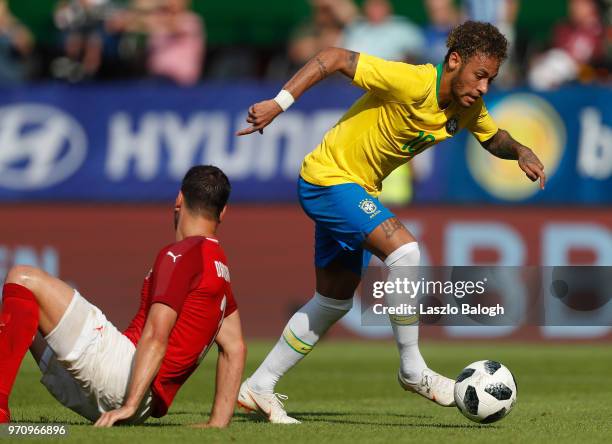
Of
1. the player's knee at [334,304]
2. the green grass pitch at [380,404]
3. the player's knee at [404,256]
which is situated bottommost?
the green grass pitch at [380,404]

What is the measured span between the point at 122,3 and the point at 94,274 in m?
3.99

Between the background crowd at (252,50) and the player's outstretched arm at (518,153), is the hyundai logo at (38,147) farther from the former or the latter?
the player's outstretched arm at (518,153)

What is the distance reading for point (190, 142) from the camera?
15.9 metres

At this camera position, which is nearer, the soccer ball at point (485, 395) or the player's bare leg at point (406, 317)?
the soccer ball at point (485, 395)

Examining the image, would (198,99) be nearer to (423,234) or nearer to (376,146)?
(423,234)

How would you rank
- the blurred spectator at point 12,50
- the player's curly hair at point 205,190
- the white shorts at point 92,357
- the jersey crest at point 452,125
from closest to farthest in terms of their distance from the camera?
the white shorts at point 92,357 → the player's curly hair at point 205,190 → the jersey crest at point 452,125 → the blurred spectator at point 12,50

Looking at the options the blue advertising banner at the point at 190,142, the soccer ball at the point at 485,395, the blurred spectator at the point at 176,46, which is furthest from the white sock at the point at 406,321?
the blurred spectator at the point at 176,46

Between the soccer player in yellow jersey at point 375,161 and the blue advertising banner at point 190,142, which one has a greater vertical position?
the soccer player in yellow jersey at point 375,161

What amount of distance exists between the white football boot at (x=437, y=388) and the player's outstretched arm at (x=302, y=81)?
1847mm

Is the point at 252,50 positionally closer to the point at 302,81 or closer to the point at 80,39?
the point at 80,39

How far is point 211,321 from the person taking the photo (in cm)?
682

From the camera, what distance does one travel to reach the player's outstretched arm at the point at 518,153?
7941 millimetres

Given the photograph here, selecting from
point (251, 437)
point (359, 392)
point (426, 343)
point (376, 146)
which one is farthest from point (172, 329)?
point (426, 343)

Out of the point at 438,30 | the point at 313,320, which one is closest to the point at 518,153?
the point at 313,320
